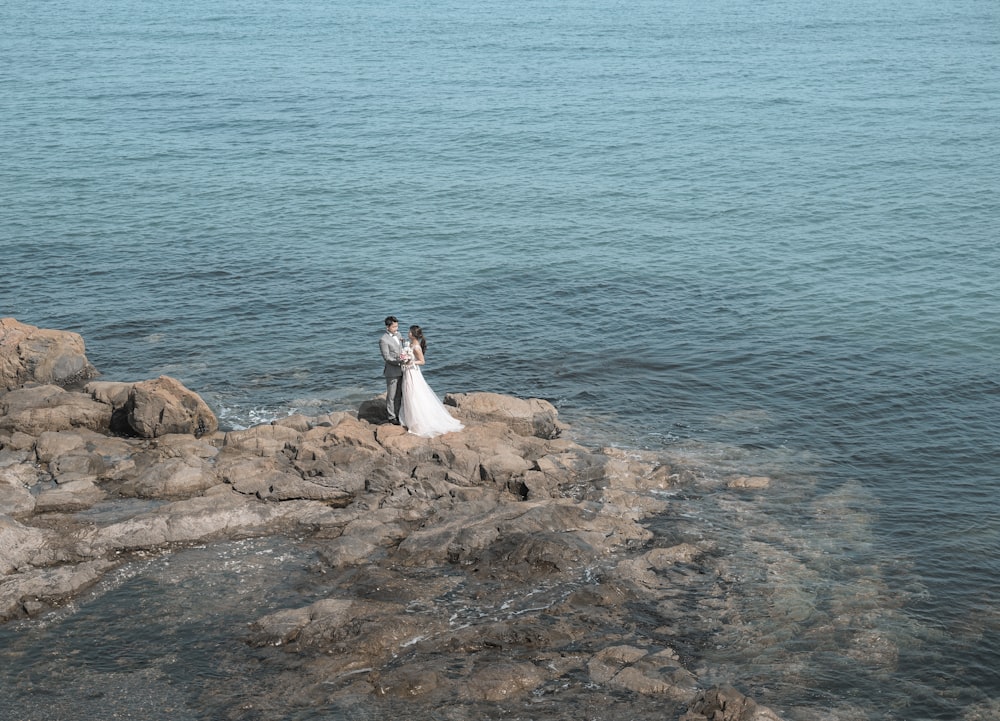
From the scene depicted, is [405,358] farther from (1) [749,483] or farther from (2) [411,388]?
(1) [749,483]

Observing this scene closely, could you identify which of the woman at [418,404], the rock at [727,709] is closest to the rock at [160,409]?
the woman at [418,404]

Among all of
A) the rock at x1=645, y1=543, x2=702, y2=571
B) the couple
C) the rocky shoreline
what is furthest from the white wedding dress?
the rock at x1=645, y1=543, x2=702, y2=571

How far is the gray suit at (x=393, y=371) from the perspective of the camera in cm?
2286

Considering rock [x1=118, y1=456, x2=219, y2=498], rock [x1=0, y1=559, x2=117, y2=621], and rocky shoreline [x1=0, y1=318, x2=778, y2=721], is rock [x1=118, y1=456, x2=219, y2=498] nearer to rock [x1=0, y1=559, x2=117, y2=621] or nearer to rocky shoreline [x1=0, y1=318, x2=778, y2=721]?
rocky shoreline [x1=0, y1=318, x2=778, y2=721]

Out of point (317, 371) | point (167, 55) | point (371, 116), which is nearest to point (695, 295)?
point (317, 371)

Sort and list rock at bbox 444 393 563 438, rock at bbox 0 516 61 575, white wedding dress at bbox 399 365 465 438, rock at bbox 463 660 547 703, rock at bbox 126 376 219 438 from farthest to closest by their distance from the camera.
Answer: rock at bbox 444 393 563 438 < rock at bbox 126 376 219 438 < white wedding dress at bbox 399 365 465 438 < rock at bbox 0 516 61 575 < rock at bbox 463 660 547 703

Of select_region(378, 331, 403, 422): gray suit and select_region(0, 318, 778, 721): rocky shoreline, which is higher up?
select_region(378, 331, 403, 422): gray suit

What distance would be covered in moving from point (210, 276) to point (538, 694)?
2750 centimetres

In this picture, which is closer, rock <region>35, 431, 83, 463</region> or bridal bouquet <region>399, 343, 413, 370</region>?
bridal bouquet <region>399, 343, 413, 370</region>

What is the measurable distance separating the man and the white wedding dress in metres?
0.34

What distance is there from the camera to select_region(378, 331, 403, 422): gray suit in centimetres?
2286

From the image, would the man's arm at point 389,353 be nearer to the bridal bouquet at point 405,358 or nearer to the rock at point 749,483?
the bridal bouquet at point 405,358

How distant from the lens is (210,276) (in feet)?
127

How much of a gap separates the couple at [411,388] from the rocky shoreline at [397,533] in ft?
1.72
